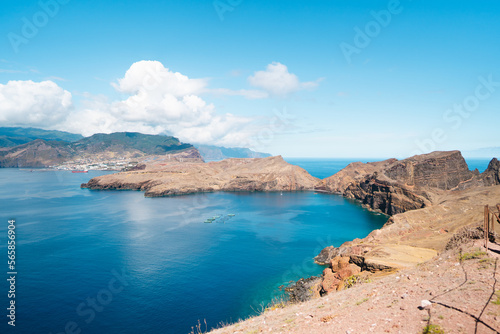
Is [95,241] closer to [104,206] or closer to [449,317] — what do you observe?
[104,206]

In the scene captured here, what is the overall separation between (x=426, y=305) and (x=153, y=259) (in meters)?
54.4

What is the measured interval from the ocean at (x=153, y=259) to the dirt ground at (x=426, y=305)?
24795mm

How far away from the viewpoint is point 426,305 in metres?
13.2

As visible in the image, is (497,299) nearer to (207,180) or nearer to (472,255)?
(472,255)

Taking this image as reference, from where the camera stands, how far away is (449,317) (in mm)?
11781

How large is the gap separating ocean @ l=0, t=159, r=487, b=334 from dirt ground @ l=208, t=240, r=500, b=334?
2479 centimetres

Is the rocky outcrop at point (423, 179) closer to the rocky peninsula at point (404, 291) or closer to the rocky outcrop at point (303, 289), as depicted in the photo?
the rocky peninsula at point (404, 291)

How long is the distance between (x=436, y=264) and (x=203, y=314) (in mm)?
30800

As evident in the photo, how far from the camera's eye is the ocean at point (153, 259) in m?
37.4

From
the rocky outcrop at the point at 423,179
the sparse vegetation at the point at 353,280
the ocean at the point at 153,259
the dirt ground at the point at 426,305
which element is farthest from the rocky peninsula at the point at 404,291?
the rocky outcrop at the point at 423,179

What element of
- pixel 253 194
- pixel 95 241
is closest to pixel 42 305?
pixel 95 241

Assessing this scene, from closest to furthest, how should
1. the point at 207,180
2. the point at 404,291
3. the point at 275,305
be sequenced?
1. the point at 404,291
2. the point at 275,305
3. the point at 207,180

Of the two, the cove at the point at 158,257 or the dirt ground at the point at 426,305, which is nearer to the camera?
the dirt ground at the point at 426,305

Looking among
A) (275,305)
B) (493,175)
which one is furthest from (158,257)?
(493,175)
